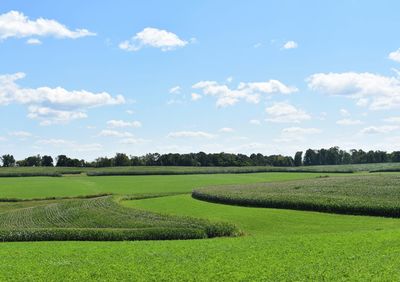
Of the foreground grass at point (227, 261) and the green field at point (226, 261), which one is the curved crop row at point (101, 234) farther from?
the green field at point (226, 261)

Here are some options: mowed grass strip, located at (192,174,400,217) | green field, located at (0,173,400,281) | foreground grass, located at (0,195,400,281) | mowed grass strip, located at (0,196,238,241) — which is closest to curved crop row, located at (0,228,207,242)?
mowed grass strip, located at (0,196,238,241)

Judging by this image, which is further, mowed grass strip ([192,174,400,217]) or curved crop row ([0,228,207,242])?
mowed grass strip ([192,174,400,217])

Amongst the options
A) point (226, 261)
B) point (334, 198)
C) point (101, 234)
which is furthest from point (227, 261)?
point (334, 198)

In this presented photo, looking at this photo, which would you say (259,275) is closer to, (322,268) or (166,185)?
(322,268)

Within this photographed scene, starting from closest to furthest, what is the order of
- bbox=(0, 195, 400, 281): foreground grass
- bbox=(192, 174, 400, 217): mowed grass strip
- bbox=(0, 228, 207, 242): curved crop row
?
bbox=(0, 195, 400, 281): foreground grass < bbox=(0, 228, 207, 242): curved crop row < bbox=(192, 174, 400, 217): mowed grass strip

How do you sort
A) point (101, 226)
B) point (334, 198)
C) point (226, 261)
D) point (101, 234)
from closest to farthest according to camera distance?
point (226, 261) → point (101, 234) → point (101, 226) → point (334, 198)

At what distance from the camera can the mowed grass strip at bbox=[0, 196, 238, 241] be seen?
3412 centimetres

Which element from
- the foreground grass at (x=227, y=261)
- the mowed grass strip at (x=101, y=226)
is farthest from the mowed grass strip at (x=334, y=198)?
the foreground grass at (x=227, y=261)

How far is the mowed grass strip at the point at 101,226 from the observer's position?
112 feet

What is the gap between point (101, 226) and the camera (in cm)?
3962

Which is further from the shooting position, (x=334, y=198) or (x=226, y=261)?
(x=334, y=198)

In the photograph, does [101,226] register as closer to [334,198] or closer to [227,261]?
[334,198]

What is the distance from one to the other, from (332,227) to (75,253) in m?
19.9

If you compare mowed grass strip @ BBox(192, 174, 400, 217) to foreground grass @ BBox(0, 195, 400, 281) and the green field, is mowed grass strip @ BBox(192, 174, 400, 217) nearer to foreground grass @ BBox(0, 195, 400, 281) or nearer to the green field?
foreground grass @ BBox(0, 195, 400, 281)
